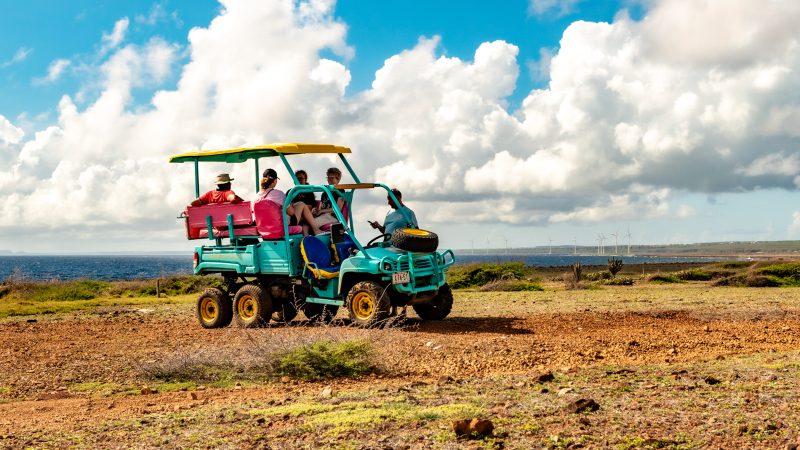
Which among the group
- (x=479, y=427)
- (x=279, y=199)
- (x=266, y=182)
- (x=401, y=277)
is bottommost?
(x=479, y=427)

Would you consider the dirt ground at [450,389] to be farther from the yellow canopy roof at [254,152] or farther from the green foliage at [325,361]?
the yellow canopy roof at [254,152]

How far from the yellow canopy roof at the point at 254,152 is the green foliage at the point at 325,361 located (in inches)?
222

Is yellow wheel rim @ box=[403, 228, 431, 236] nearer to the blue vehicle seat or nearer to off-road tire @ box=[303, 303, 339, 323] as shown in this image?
the blue vehicle seat

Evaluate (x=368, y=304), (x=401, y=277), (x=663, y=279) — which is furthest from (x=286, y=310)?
(x=663, y=279)

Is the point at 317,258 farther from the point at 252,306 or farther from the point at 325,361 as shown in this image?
the point at 325,361

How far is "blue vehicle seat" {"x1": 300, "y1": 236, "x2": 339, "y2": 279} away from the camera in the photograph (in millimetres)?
14617

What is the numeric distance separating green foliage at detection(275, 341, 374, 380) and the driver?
538 cm

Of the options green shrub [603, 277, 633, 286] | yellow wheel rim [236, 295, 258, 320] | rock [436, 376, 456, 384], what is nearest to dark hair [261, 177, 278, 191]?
yellow wheel rim [236, 295, 258, 320]

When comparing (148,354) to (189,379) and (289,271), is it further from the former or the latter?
(289,271)

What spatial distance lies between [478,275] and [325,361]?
27724mm

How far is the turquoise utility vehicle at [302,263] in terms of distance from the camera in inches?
554

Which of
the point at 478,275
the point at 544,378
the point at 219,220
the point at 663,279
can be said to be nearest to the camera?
the point at 544,378

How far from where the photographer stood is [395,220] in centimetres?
1520

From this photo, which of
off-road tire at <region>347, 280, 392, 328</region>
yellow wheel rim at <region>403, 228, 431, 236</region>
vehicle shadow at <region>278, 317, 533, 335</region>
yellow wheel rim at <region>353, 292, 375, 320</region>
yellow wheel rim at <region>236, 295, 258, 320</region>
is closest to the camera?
off-road tire at <region>347, 280, 392, 328</region>
